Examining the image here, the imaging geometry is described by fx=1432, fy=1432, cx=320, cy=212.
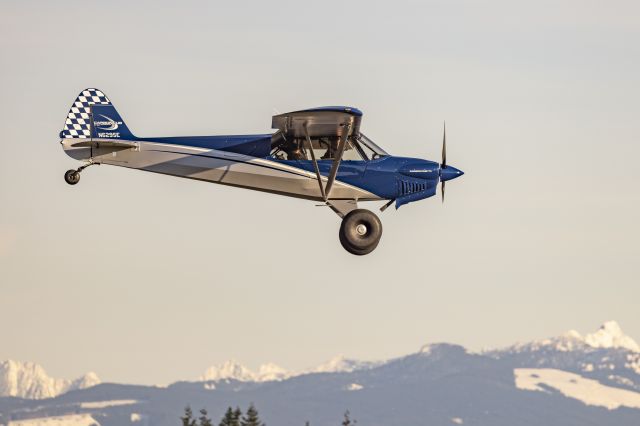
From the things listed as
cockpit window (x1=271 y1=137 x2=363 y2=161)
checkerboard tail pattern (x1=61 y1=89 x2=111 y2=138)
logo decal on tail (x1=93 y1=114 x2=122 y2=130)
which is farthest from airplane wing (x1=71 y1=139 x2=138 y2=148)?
cockpit window (x1=271 y1=137 x2=363 y2=161)

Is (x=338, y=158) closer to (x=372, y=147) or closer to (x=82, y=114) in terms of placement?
(x=372, y=147)

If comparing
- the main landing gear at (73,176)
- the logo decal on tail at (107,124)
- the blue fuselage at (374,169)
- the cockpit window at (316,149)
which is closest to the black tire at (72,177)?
the main landing gear at (73,176)

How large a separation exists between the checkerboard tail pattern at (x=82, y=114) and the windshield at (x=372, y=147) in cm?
710

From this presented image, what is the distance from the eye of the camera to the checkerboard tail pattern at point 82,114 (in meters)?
37.8

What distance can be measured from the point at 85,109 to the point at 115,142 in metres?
1.64

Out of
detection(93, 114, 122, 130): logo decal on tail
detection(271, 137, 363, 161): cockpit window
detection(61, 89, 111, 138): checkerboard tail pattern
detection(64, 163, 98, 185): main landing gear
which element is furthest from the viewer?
detection(93, 114, 122, 130): logo decal on tail

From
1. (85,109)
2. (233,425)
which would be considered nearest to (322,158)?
(85,109)

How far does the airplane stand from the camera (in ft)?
120

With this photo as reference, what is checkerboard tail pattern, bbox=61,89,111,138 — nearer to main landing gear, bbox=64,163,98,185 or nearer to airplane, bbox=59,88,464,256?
airplane, bbox=59,88,464,256

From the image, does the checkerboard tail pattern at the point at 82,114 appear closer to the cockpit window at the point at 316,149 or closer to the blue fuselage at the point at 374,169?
the blue fuselage at the point at 374,169

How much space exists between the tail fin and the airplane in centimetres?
4

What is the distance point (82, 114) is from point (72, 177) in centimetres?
185

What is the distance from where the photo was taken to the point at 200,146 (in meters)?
37.5

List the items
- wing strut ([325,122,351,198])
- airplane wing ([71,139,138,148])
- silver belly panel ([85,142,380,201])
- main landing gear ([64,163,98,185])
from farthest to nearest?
main landing gear ([64,163,98,185]), airplane wing ([71,139,138,148]), silver belly panel ([85,142,380,201]), wing strut ([325,122,351,198])
